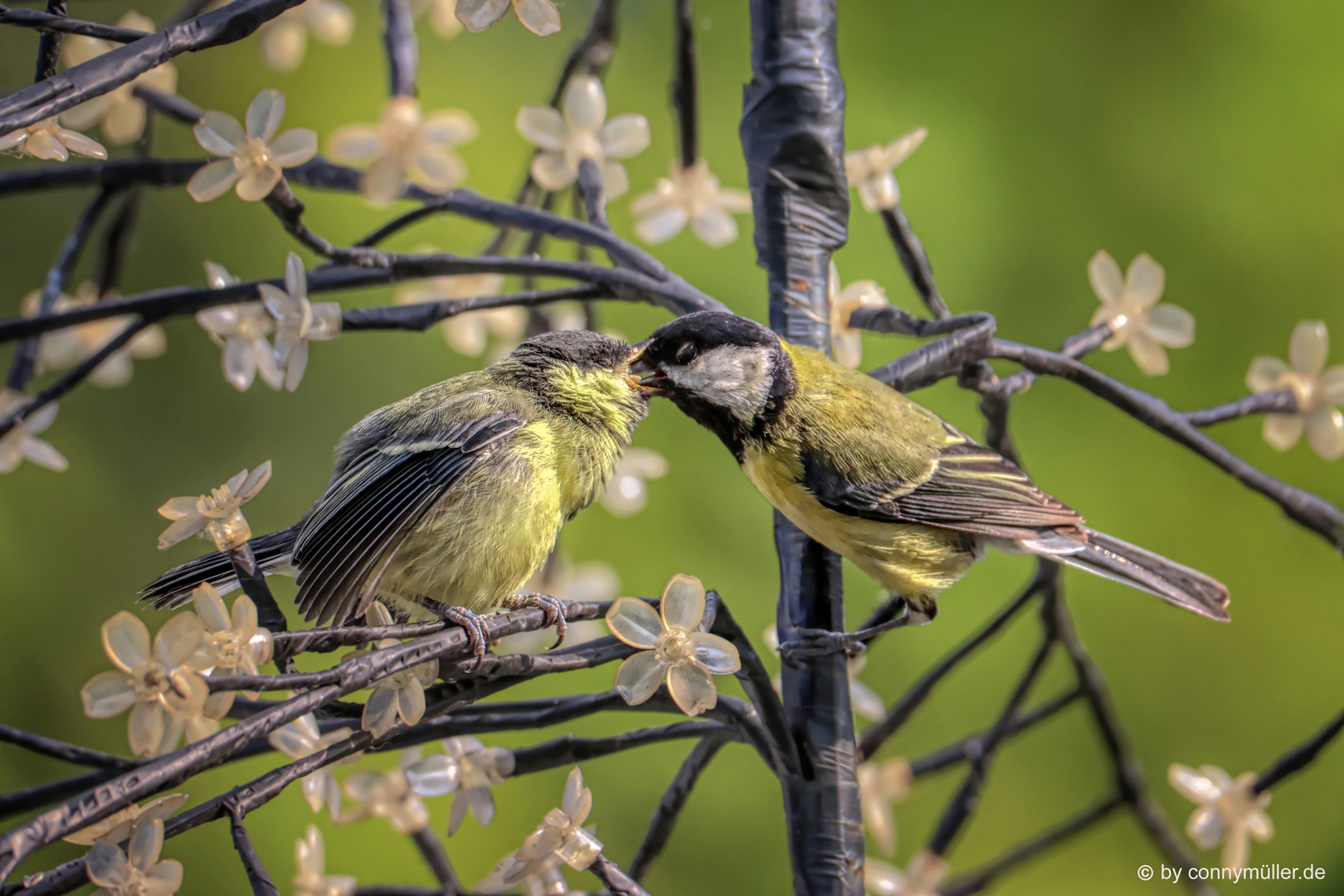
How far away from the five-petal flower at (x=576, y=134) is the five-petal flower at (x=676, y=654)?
15.1 inches

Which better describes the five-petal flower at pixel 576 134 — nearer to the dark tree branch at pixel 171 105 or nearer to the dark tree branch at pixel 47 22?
the dark tree branch at pixel 171 105

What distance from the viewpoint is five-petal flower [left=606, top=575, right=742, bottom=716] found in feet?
1.38

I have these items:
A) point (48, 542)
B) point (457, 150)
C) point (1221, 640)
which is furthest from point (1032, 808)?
point (48, 542)

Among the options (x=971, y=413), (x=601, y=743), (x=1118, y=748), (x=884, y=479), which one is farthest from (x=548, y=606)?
(x=971, y=413)

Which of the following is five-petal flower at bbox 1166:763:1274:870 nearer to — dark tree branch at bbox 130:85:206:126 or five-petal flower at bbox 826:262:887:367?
five-petal flower at bbox 826:262:887:367

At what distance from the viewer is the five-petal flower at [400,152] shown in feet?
1.80

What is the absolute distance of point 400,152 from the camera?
558 mm

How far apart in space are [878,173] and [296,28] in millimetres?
588

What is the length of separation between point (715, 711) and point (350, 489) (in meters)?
0.22

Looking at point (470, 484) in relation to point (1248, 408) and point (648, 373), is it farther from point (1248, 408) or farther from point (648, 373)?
point (1248, 408)

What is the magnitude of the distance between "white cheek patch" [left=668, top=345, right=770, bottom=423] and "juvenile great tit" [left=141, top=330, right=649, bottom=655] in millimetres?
35

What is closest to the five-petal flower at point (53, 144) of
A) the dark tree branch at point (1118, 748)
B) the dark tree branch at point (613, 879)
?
the dark tree branch at point (613, 879)

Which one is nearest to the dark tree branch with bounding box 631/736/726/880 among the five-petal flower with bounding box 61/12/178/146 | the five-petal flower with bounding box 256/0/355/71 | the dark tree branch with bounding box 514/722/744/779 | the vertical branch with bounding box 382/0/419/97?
the dark tree branch with bounding box 514/722/744/779

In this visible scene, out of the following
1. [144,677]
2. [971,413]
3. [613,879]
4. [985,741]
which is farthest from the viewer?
[971,413]
